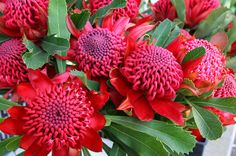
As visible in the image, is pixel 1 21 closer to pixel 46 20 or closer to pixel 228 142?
pixel 46 20

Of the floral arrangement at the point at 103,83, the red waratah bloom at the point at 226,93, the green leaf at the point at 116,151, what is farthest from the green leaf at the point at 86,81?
the red waratah bloom at the point at 226,93

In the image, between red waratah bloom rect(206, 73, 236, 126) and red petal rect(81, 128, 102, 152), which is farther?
red waratah bloom rect(206, 73, 236, 126)

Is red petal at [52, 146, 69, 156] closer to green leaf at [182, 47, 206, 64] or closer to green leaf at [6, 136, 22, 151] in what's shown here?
green leaf at [6, 136, 22, 151]

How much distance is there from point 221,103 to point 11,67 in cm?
34

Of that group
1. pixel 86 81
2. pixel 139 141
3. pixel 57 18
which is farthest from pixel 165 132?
pixel 57 18

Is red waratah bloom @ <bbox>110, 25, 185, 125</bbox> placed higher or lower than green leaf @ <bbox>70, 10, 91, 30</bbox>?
lower

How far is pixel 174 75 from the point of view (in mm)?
597

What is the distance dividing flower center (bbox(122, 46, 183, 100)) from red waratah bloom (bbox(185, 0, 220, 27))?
0.78 ft

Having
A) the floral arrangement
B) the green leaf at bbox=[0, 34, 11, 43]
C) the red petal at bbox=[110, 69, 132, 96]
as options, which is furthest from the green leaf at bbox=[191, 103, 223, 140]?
the green leaf at bbox=[0, 34, 11, 43]

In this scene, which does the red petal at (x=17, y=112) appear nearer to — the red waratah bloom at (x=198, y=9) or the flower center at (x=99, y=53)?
the flower center at (x=99, y=53)

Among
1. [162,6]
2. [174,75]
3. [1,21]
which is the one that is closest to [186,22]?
[162,6]

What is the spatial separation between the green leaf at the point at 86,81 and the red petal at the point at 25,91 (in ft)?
0.24

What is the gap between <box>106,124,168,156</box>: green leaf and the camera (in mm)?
587

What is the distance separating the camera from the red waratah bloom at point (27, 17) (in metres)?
0.66
